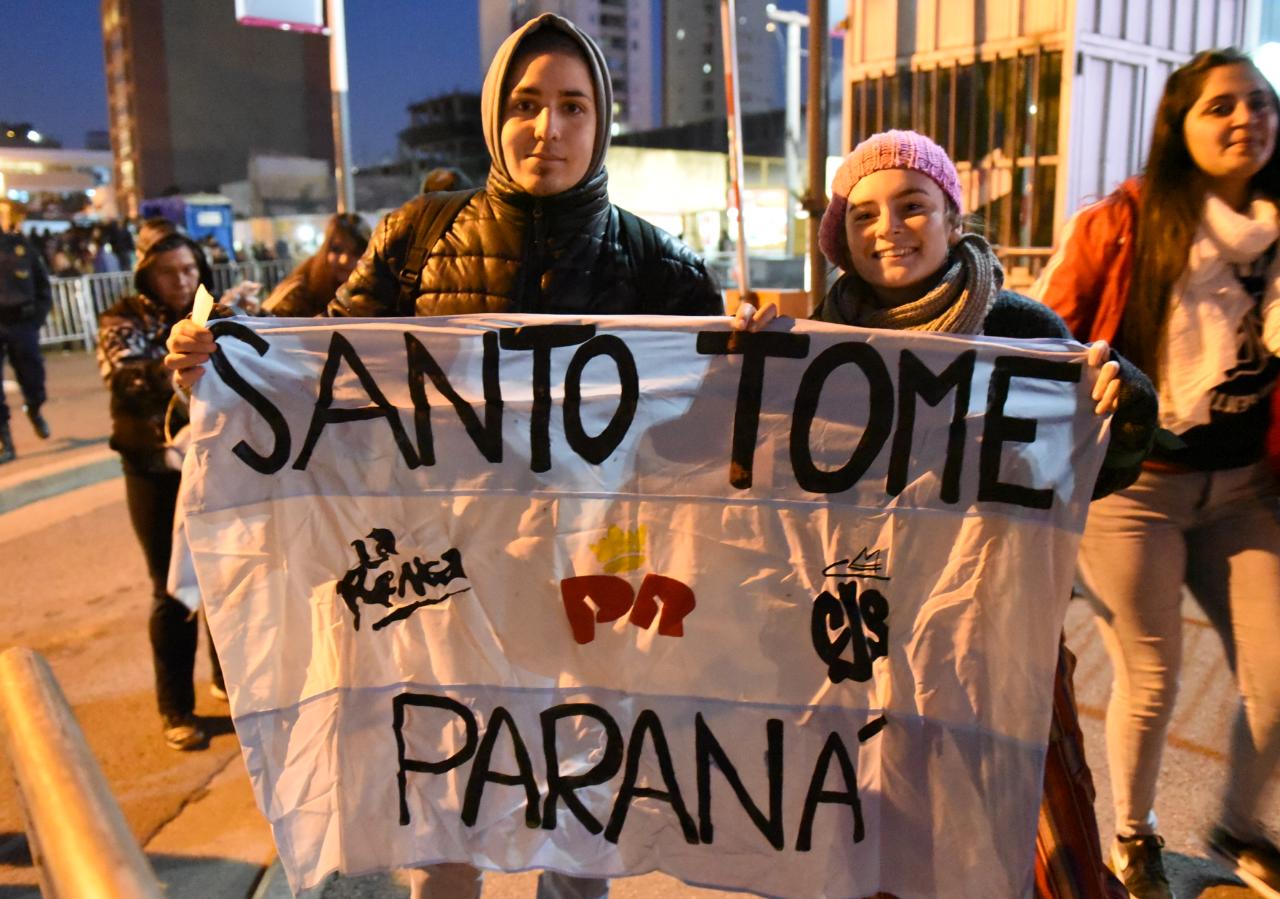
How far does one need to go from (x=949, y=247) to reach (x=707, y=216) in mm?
24339

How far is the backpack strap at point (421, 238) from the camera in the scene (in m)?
2.20

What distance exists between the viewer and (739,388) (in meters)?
1.97

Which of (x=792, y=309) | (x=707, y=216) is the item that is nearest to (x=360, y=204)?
(x=707, y=216)

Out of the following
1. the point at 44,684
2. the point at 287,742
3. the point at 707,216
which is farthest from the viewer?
the point at 707,216

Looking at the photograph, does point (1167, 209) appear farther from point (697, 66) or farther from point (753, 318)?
point (697, 66)

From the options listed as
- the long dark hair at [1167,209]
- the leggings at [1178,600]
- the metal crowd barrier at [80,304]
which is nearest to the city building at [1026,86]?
the long dark hair at [1167,209]

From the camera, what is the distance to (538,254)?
6.97 feet

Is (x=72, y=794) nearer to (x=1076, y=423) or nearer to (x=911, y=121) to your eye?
(x=1076, y=423)

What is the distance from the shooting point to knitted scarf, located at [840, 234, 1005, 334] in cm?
196

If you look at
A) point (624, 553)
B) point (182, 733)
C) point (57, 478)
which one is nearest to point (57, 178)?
point (57, 478)

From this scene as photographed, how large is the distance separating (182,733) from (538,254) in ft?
7.95

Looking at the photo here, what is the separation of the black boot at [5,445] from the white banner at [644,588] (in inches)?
286

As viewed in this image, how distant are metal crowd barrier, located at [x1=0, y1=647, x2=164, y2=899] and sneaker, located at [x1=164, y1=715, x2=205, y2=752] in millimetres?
2105

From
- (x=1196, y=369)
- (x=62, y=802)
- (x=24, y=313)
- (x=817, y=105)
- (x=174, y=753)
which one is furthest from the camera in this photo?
(x=24, y=313)
